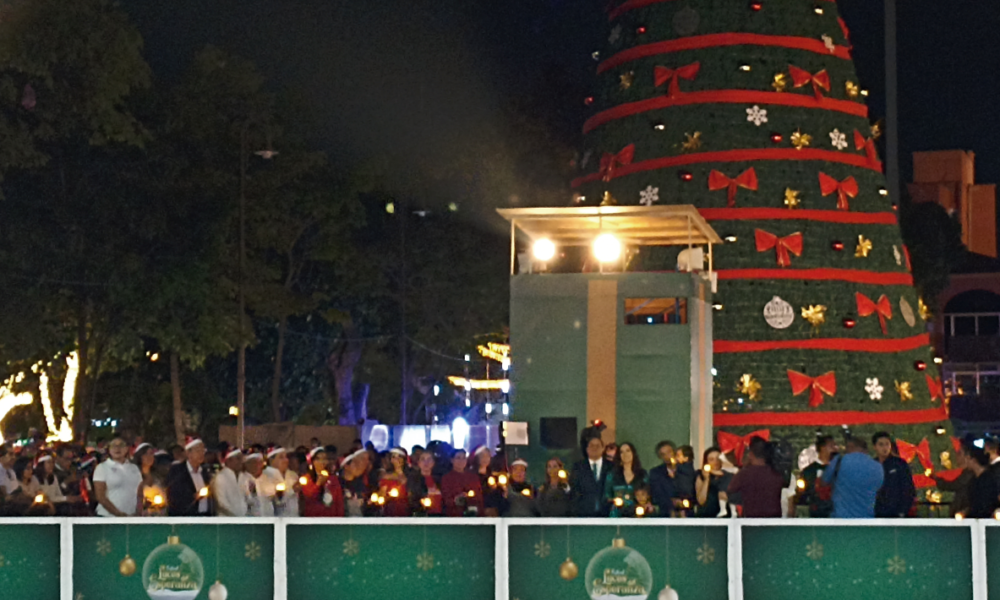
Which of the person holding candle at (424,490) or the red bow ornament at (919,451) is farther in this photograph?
the red bow ornament at (919,451)

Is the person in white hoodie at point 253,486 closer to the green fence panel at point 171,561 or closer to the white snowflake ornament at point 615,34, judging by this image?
the green fence panel at point 171,561

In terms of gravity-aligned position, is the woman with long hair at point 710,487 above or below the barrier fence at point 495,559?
above

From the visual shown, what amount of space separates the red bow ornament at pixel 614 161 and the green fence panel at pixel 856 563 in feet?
58.3

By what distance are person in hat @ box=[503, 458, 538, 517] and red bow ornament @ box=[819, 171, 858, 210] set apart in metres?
10.4

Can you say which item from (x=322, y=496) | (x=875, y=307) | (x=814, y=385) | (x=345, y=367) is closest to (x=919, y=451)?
(x=814, y=385)

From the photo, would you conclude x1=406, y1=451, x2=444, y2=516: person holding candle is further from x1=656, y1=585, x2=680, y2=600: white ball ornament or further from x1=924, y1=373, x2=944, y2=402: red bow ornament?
x1=924, y1=373, x2=944, y2=402: red bow ornament

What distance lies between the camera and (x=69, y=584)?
40.7 ft

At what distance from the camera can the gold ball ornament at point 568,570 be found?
1207cm

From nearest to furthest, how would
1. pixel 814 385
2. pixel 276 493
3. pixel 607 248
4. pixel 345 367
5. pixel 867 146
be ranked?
pixel 276 493
pixel 607 248
pixel 814 385
pixel 867 146
pixel 345 367

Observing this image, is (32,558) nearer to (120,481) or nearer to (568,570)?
(568,570)

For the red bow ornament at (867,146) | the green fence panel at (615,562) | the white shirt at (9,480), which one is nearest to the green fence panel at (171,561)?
the green fence panel at (615,562)

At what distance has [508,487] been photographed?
19.3m

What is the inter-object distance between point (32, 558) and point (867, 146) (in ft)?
66.3

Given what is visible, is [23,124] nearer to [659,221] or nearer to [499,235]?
[659,221]
